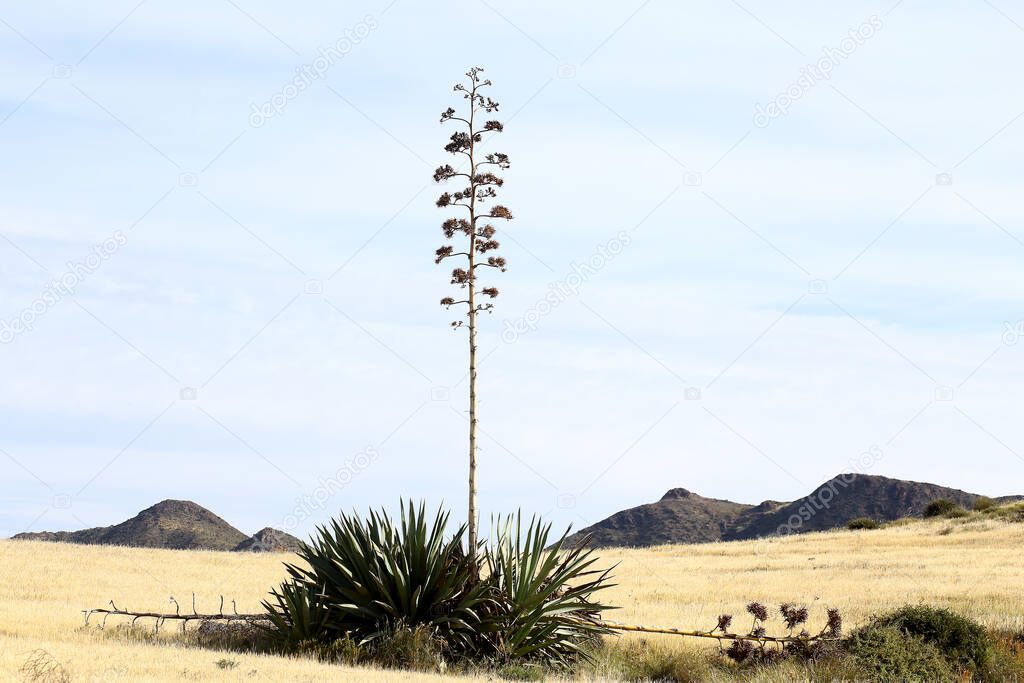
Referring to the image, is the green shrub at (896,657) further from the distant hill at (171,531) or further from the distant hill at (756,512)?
the distant hill at (756,512)

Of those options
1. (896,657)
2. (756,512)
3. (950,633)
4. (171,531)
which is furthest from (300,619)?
(756,512)

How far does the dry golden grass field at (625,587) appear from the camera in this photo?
14.1 metres

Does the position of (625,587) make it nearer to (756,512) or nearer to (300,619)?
(300,619)

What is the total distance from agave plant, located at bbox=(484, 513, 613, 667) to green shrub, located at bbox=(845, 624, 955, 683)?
3.95 m

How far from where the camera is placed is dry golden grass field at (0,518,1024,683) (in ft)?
46.1

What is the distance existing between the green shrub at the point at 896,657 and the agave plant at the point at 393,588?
582 cm

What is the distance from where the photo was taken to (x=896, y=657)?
16.5m

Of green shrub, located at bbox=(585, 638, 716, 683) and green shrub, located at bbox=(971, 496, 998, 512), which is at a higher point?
green shrub, located at bbox=(971, 496, 998, 512)

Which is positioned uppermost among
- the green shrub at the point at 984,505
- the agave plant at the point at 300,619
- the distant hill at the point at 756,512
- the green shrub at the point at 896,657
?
the distant hill at the point at 756,512

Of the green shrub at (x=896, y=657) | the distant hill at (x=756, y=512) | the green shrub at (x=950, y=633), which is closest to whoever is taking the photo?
the green shrub at (x=896, y=657)

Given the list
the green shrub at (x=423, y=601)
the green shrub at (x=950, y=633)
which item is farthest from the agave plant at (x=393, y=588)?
the green shrub at (x=950, y=633)

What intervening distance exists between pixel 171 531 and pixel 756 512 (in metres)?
69.8

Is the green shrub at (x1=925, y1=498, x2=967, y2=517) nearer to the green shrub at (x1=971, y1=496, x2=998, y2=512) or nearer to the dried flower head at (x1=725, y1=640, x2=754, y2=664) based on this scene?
the green shrub at (x1=971, y1=496, x2=998, y2=512)

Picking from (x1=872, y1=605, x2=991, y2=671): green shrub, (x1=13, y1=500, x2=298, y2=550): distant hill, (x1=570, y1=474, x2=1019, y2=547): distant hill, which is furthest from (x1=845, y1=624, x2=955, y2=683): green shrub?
(x1=570, y1=474, x2=1019, y2=547): distant hill
